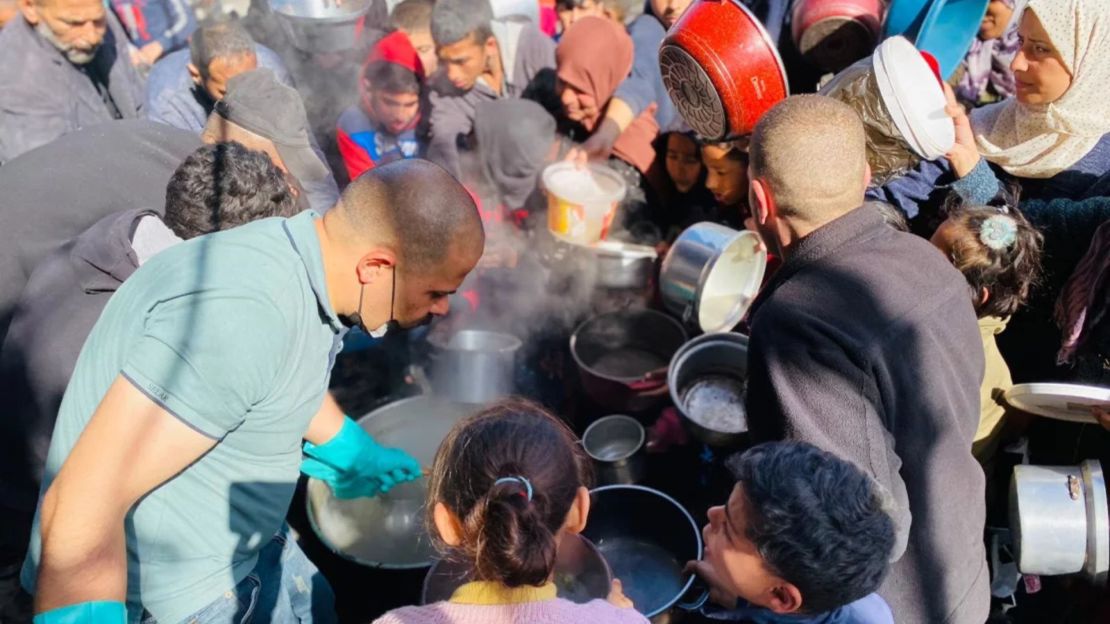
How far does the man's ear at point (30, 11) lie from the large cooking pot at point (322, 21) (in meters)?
1.31

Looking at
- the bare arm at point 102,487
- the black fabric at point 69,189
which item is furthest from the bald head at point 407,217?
the black fabric at point 69,189

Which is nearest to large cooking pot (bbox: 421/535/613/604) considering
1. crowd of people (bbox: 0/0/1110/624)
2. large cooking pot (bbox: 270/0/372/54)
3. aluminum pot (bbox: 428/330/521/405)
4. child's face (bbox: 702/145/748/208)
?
crowd of people (bbox: 0/0/1110/624)

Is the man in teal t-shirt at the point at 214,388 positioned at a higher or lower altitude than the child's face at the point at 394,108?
higher

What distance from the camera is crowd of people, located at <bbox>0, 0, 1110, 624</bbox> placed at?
1.46 m

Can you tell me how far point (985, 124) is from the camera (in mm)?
3078

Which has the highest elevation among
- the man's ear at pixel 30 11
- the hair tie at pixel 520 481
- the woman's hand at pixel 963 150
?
the woman's hand at pixel 963 150

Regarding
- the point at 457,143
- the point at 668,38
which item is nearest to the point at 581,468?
the point at 668,38

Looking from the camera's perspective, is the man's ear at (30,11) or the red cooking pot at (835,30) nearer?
the red cooking pot at (835,30)

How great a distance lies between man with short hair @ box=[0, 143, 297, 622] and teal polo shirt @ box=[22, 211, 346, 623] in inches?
18.7

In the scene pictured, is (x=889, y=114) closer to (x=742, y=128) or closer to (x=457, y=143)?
(x=742, y=128)

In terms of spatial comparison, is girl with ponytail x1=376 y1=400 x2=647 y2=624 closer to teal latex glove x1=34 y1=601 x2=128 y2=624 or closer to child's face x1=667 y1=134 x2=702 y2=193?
teal latex glove x1=34 y1=601 x2=128 y2=624

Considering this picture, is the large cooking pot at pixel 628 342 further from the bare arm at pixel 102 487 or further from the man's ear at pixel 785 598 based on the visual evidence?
the bare arm at pixel 102 487

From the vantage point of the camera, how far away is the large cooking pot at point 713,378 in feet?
10.2

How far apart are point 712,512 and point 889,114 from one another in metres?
1.54
